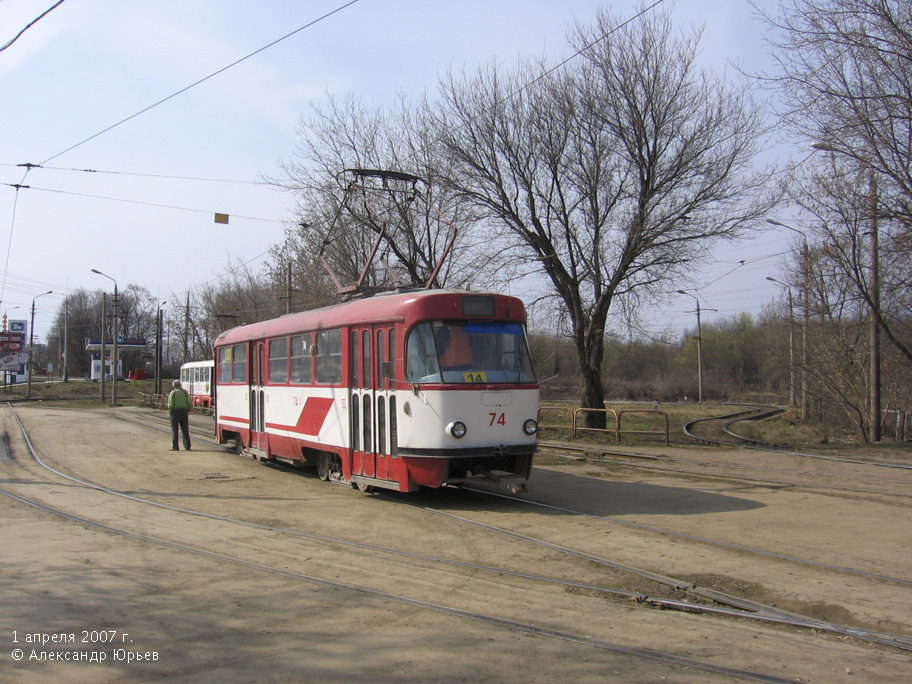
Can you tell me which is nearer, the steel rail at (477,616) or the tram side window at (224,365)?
the steel rail at (477,616)

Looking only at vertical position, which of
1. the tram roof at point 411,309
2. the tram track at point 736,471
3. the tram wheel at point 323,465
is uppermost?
the tram roof at point 411,309

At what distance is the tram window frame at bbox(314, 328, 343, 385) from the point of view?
1256cm

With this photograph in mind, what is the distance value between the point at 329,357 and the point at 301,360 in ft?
4.55

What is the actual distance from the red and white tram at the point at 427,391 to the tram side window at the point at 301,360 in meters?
0.58

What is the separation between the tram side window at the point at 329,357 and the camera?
12.6m

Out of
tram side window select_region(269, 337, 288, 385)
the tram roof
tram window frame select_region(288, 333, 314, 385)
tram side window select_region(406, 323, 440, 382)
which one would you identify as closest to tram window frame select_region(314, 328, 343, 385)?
the tram roof

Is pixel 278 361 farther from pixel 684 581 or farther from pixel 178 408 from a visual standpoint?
pixel 684 581

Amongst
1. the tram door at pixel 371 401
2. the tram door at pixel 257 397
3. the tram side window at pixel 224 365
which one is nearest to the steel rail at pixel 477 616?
the tram door at pixel 371 401

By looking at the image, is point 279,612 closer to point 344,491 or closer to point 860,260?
point 344,491

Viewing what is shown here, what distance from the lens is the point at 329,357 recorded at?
12.9 meters

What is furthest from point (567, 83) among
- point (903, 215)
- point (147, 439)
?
point (147, 439)

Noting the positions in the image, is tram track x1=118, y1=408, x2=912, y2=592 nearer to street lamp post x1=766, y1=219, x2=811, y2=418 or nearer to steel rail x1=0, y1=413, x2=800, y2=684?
steel rail x1=0, y1=413, x2=800, y2=684

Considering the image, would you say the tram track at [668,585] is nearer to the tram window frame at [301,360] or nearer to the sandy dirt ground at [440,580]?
the sandy dirt ground at [440,580]

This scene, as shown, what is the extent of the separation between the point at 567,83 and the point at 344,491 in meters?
14.3
